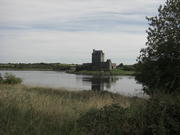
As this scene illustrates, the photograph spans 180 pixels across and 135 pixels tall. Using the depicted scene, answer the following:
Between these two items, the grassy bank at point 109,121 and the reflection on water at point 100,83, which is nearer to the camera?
the grassy bank at point 109,121

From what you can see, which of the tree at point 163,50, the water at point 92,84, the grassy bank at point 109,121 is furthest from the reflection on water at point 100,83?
the grassy bank at point 109,121

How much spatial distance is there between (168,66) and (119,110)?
12.9 m

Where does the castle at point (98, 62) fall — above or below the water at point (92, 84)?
above

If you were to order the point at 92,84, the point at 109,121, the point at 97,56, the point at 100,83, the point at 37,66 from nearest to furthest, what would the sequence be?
the point at 109,121
the point at 92,84
the point at 100,83
the point at 97,56
the point at 37,66

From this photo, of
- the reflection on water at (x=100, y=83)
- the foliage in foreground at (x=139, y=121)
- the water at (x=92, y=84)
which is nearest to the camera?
the foliage in foreground at (x=139, y=121)

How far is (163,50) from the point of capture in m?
18.3

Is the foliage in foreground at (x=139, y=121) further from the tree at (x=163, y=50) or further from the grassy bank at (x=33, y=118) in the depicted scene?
the tree at (x=163, y=50)

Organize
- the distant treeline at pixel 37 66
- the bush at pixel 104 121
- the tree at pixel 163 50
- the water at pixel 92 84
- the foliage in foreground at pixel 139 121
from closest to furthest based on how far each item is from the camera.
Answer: the foliage in foreground at pixel 139 121, the bush at pixel 104 121, the tree at pixel 163 50, the water at pixel 92 84, the distant treeline at pixel 37 66

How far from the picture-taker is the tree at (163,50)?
17608 mm

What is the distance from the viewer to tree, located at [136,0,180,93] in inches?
693

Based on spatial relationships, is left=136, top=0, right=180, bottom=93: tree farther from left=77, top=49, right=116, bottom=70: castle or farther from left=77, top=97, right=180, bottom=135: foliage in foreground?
left=77, top=49, right=116, bottom=70: castle

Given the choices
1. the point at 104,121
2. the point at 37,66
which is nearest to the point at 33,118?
the point at 104,121

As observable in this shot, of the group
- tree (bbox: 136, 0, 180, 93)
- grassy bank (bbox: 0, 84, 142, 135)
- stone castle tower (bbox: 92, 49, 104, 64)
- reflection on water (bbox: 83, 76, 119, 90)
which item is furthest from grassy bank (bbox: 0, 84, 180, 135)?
stone castle tower (bbox: 92, 49, 104, 64)

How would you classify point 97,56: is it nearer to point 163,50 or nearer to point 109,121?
point 163,50
